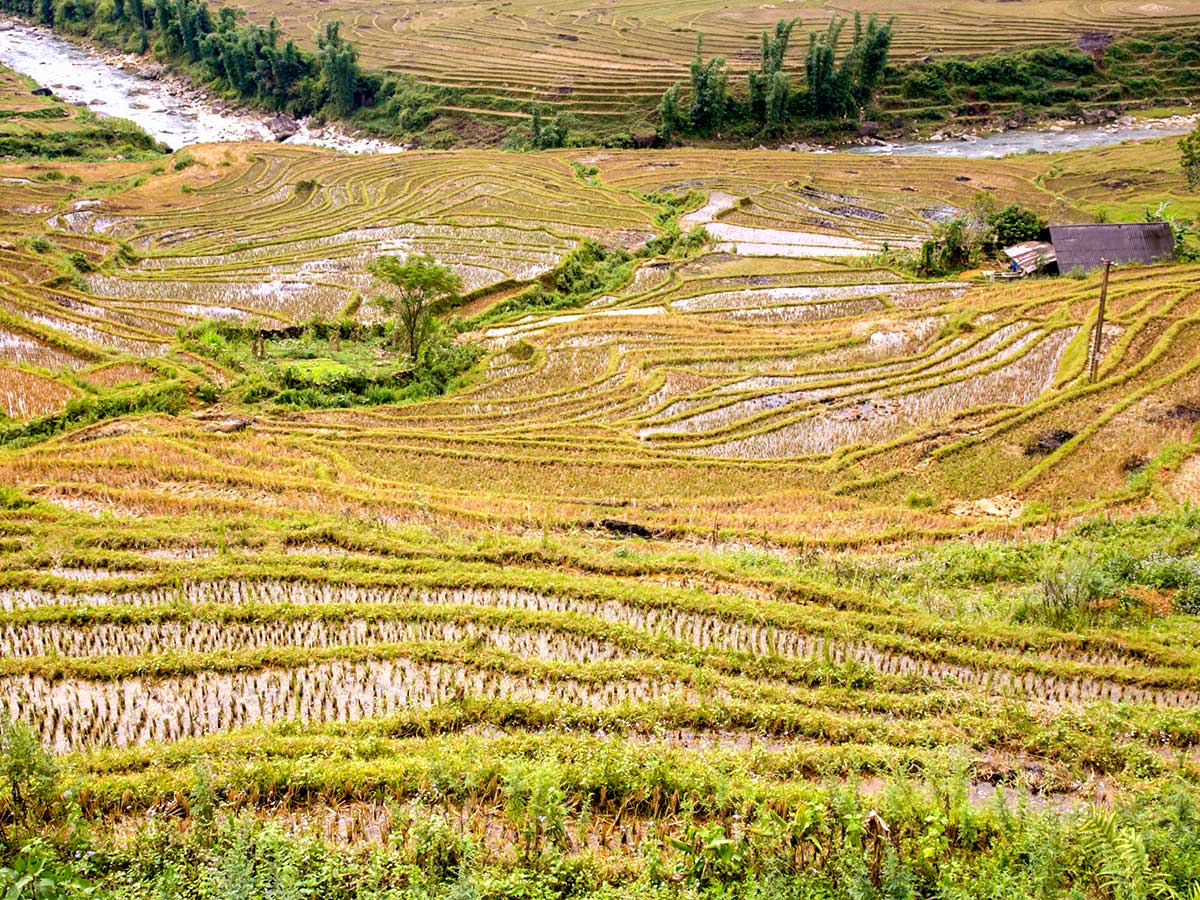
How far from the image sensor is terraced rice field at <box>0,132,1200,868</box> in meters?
7.45

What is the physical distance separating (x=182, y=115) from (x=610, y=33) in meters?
35.7

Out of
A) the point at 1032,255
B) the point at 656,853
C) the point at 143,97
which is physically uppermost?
the point at 143,97

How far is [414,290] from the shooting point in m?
21.9

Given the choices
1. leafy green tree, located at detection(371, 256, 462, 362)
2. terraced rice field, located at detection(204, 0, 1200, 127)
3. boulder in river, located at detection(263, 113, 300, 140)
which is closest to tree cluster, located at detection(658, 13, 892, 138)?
terraced rice field, located at detection(204, 0, 1200, 127)

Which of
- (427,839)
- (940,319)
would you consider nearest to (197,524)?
(427,839)

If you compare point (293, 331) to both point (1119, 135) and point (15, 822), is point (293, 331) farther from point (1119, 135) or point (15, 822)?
point (1119, 135)

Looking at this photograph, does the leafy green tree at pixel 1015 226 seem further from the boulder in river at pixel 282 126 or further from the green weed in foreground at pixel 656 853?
the boulder in river at pixel 282 126

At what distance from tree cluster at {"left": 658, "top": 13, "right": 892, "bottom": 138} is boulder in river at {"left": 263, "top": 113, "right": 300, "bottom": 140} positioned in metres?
27.5

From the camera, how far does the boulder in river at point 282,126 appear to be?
6247 cm

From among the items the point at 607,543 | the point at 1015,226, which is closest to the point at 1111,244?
the point at 1015,226

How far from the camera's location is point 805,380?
64.6 feet

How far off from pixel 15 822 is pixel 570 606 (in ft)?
18.2

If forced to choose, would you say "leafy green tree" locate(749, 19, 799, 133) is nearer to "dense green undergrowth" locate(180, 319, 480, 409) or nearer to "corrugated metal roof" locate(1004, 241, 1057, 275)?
"corrugated metal roof" locate(1004, 241, 1057, 275)

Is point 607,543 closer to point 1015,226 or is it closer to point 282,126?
point 1015,226
